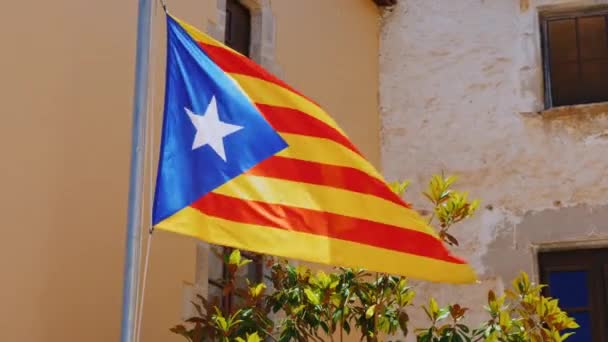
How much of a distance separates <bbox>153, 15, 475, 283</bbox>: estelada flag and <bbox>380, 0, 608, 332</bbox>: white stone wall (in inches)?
113

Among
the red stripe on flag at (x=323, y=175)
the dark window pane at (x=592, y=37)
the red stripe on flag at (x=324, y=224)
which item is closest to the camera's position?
the red stripe on flag at (x=324, y=224)

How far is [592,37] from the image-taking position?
7723 millimetres

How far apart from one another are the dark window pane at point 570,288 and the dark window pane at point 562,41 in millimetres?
1409

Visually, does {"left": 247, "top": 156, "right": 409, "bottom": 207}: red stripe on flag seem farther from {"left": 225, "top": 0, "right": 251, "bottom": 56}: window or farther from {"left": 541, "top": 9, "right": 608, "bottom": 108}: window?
{"left": 541, "top": 9, "right": 608, "bottom": 108}: window

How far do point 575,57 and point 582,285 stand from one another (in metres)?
1.51

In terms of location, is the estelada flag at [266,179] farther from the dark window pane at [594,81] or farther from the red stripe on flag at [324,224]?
the dark window pane at [594,81]

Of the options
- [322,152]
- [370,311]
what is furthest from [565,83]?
[322,152]

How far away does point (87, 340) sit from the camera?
16.1 feet

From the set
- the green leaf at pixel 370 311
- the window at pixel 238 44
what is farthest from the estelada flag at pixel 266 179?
the window at pixel 238 44

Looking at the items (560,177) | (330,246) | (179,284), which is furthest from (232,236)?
(560,177)

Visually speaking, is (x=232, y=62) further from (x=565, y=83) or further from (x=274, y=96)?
(x=565, y=83)

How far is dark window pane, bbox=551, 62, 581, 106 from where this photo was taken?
A: 760cm

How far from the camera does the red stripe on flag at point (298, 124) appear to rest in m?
4.52

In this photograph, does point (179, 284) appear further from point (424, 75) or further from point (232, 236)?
point (424, 75)
